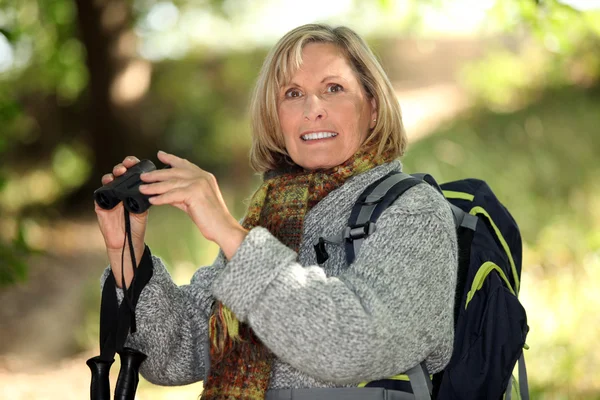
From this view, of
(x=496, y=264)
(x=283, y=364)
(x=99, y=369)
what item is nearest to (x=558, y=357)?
(x=496, y=264)

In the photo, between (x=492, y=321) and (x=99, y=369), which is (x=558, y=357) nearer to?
(x=492, y=321)

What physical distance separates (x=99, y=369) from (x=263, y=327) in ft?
2.00

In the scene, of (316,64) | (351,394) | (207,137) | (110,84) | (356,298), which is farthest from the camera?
(207,137)

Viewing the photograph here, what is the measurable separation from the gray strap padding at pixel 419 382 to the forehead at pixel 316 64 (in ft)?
3.00

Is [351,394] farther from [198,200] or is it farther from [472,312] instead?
[198,200]

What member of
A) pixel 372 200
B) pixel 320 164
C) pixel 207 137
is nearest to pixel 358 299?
pixel 372 200

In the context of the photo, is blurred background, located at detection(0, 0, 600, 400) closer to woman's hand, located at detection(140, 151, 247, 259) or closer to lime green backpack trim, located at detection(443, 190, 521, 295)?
lime green backpack trim, located at detection(443, 190, 521, 295)

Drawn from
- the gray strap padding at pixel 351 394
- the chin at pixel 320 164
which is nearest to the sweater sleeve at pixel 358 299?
the gray strap padding at pixel 351 394

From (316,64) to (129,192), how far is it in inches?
29.1

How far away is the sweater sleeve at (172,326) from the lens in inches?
85.4

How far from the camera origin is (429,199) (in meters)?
1.98

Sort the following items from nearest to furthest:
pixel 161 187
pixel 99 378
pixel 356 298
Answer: pixel 356 298
pixel 161 187
pixel 99 378

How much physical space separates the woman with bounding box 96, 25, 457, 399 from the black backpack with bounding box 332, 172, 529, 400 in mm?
69

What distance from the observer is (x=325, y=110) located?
2.23 metres
